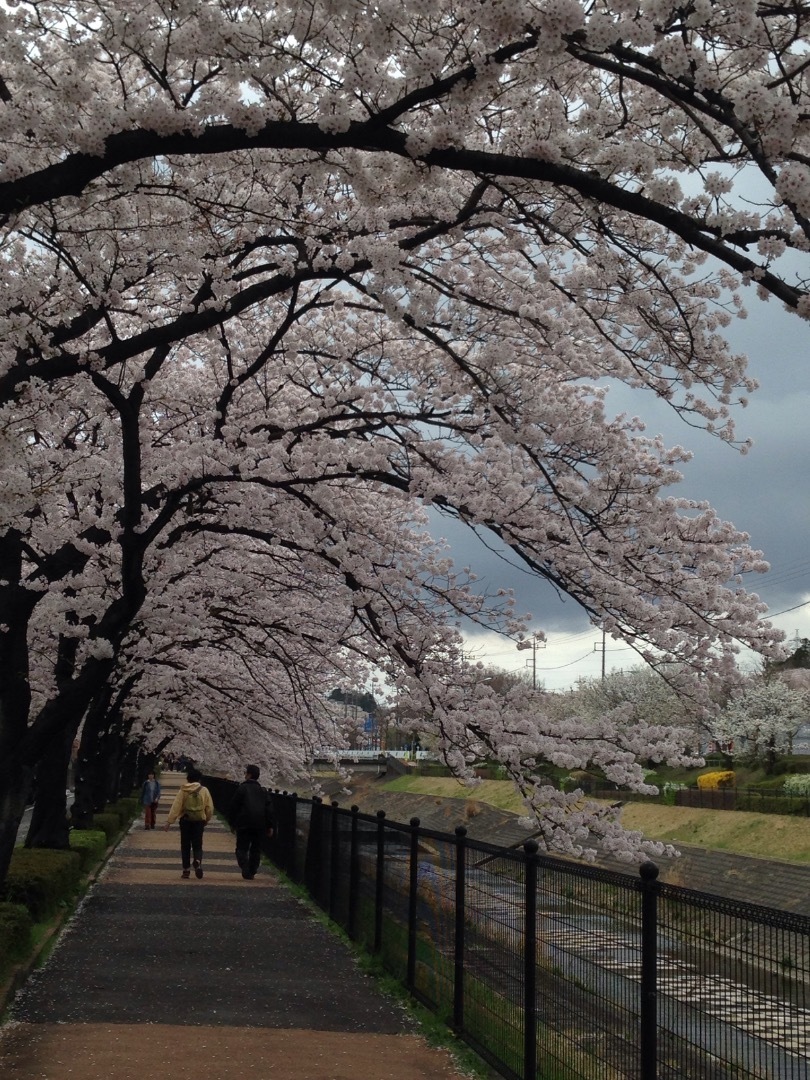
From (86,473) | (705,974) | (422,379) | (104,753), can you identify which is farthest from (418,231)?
(104,753)

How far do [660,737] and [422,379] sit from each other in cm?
443

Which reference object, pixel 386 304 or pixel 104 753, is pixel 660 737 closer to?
pixel 386 304

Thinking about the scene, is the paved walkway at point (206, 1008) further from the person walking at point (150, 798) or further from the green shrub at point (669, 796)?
the green shrub at point (669, 796)

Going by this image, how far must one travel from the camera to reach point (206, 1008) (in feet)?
29.3

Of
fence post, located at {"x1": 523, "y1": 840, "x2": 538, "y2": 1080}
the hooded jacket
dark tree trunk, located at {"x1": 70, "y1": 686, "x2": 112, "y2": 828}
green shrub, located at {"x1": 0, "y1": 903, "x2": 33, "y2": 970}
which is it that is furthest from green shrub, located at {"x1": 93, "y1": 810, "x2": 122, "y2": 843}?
fence post, located at {"x1": 523, "y1": 840, "x2": 538, "y2": 1080}

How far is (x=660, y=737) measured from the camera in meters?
11.7

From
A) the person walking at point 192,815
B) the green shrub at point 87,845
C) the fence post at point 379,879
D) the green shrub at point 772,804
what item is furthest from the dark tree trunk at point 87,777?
the green shrub at point 772,804

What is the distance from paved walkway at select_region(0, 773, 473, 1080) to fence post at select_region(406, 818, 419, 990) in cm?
32

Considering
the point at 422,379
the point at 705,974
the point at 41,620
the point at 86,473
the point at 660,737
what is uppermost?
the point at 422,379

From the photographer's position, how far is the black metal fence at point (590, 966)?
4328 mm

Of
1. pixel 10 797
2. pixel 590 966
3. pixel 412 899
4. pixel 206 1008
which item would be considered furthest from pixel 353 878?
pixel 590 966

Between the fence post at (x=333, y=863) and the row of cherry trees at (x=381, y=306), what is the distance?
7.37 ft

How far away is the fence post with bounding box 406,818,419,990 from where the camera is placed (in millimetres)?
9719

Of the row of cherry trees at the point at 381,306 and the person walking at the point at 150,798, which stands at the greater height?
the row of cherry trees at the point at 381,306
